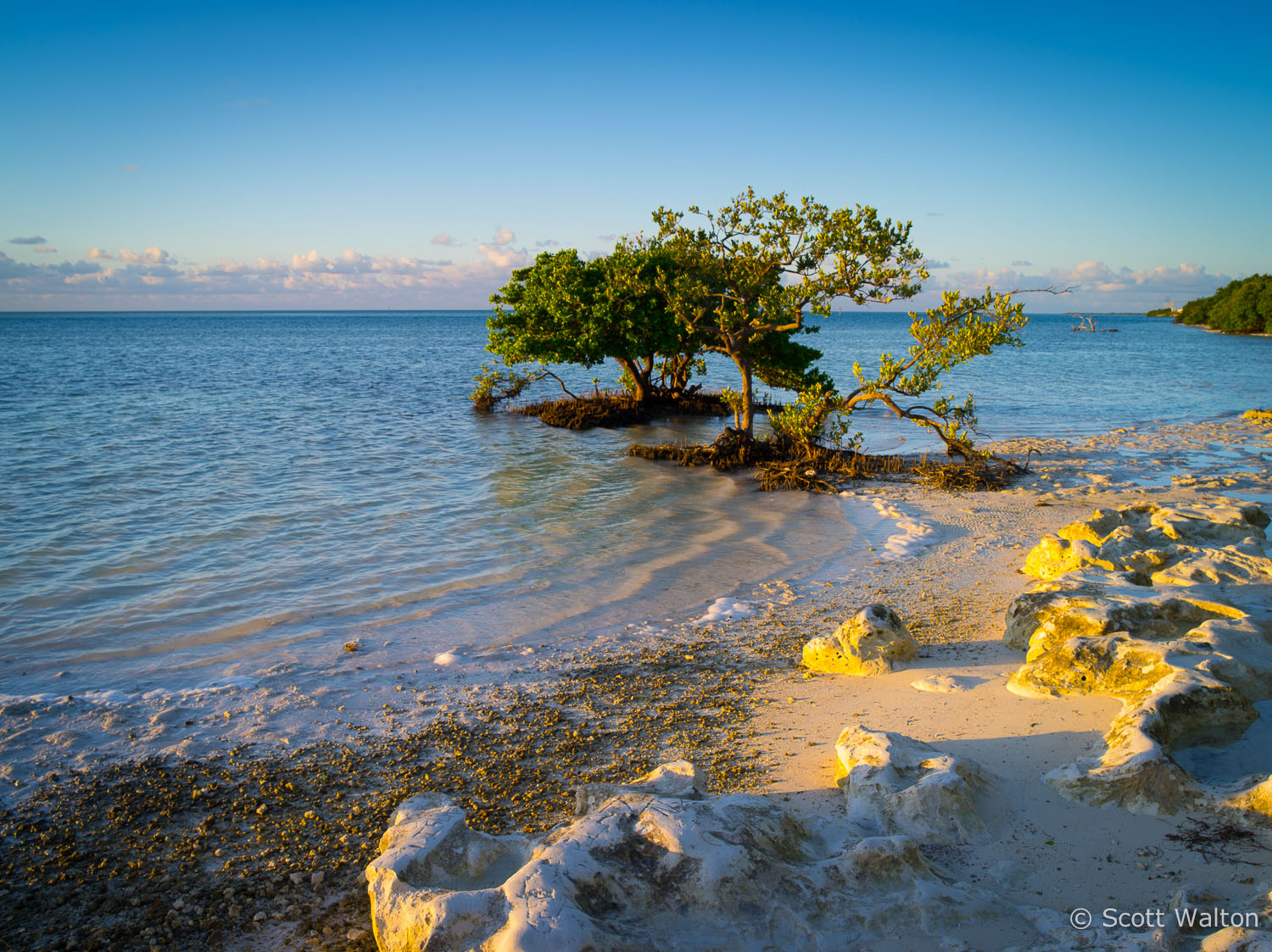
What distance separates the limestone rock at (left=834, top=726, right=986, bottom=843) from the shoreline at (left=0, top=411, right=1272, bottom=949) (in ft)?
1.04

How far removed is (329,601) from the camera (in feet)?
33.1

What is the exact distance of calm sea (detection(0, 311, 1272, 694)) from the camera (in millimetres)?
9203

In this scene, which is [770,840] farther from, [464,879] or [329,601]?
[329,601]

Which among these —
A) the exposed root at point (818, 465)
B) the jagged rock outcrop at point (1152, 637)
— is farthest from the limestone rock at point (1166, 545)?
the exposed root at point (818, 465)

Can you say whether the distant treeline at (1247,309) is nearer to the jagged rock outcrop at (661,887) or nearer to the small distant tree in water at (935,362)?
the small distant tree in water at (935,362)

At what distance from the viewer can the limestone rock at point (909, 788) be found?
4680mm

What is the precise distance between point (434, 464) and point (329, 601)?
9.74 meters

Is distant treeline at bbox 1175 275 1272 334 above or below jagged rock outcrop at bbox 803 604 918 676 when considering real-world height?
above

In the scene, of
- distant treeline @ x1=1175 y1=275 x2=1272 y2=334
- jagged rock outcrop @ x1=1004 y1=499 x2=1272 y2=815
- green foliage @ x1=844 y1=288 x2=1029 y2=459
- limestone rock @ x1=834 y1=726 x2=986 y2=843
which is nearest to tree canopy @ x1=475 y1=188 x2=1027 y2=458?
green foliage @ x1=844 y1=288 x2=1029 y2=459

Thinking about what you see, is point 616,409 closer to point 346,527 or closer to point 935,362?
point 935,362

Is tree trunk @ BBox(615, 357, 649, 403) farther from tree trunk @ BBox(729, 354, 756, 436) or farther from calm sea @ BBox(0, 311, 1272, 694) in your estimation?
tree trunk @ BBox(729, 354, 756, 436)

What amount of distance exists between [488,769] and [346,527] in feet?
28.2

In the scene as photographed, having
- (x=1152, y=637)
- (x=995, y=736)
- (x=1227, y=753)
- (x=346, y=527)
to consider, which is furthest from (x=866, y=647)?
(x=346, y=527)

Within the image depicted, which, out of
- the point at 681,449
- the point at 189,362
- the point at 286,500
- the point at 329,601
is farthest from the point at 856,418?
the point at 189,362
